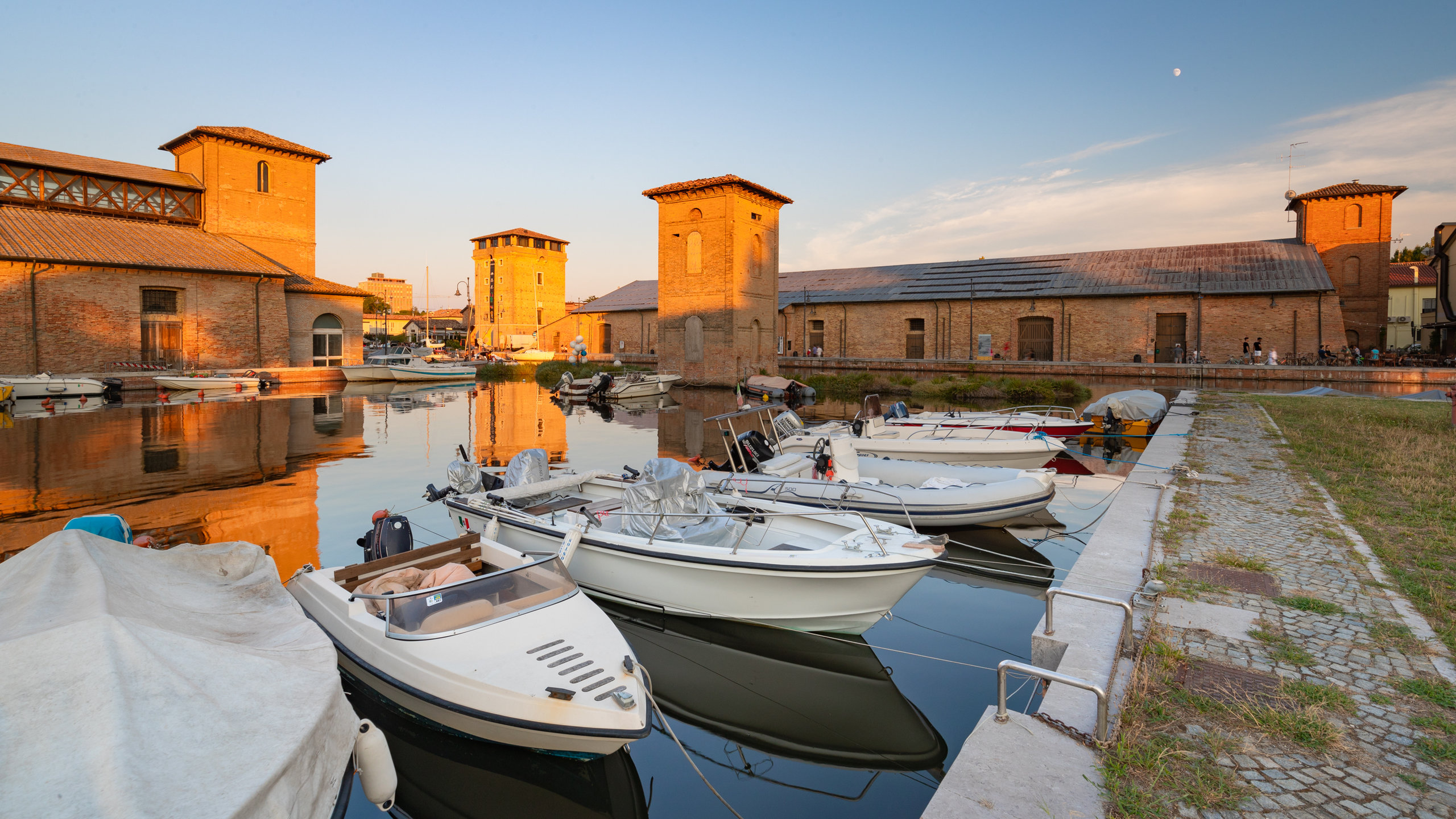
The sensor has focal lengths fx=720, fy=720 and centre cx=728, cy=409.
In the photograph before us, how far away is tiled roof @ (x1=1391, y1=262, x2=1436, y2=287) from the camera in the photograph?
50188 mm

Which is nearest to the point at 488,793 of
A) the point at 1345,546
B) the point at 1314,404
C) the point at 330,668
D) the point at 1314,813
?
the point at 330,668

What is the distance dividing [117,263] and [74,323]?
302 centimetres

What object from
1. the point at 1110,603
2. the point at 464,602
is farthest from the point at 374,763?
the point at 1110,603

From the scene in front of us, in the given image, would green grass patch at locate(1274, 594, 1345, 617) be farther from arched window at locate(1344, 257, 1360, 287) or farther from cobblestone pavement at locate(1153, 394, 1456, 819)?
arched window at locate(1344, 257, 1360, 287)

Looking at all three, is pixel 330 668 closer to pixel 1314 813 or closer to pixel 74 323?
pixel 1314 813

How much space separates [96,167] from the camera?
34000mm

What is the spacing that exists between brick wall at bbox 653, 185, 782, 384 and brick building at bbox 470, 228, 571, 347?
95.8 ft

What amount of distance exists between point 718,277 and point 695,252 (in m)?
2.01

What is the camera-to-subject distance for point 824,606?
641cm

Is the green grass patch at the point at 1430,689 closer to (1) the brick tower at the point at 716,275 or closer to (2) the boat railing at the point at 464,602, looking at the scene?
(2) the boat railing at the point at 464,602

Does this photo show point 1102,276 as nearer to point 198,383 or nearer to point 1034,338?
point 1034,338

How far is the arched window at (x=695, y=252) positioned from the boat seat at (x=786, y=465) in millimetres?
27010

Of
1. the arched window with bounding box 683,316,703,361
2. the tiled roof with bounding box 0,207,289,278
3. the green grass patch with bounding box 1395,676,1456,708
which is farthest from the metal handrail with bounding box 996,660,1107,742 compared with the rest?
the tiled roof with bounding box 0,207,289,278

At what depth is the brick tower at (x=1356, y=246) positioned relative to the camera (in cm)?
3997
